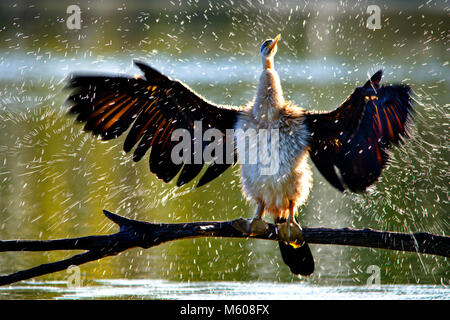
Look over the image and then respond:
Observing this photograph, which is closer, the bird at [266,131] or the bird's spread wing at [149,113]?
the bird at [266,131]

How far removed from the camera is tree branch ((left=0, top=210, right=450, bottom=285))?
3.70 m

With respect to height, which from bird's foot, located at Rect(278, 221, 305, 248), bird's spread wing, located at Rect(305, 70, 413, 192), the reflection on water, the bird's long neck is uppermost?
the bird's long neck

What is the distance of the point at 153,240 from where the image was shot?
3975 millimetres

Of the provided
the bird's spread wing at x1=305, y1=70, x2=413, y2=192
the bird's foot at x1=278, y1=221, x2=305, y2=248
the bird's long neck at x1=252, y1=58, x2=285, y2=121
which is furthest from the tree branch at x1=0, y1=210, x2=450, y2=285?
the bird's long neck at x1=252, y1=58, x2=285, y2=121

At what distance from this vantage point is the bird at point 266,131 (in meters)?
4.75

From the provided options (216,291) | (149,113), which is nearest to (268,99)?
(149,113)

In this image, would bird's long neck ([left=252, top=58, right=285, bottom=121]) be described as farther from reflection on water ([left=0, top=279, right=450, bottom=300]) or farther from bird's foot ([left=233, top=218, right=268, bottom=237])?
reflection on water ([left=0, top=279, right=450, bottom=300])

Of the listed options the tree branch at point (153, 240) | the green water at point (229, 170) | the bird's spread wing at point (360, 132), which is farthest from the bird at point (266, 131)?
the tree branch at point (153, 240)

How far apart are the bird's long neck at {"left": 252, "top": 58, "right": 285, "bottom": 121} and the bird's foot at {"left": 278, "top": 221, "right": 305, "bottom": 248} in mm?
848

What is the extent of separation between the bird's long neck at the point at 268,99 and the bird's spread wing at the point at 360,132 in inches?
10.3

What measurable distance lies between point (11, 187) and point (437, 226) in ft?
22.3

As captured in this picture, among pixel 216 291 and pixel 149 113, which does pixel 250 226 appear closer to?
pixel 149 113

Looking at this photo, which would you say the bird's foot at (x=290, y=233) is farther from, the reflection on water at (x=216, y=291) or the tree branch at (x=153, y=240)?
the reflection on water at (x=216, y=291)
